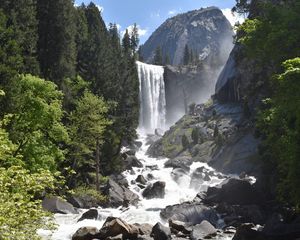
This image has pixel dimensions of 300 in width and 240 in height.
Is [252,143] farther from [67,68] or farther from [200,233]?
[200,233]

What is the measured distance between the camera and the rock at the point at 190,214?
3425cm

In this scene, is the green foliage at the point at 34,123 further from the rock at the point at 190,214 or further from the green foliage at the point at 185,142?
the green foliage at the point at 185,142

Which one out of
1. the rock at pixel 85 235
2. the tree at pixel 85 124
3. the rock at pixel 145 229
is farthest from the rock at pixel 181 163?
the rock at pixel 85 235

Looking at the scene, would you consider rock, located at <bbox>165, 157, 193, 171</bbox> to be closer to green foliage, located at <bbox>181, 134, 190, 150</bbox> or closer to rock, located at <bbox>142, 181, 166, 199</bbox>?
green foliage, located at <bbox>181, 134, 190, 150</bbox>

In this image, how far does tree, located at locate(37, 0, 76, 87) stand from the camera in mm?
44844

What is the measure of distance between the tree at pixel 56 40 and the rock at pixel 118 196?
11.9 meters

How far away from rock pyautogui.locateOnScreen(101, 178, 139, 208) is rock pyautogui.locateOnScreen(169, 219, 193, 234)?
10.3 meters

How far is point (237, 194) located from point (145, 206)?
8.80 metres

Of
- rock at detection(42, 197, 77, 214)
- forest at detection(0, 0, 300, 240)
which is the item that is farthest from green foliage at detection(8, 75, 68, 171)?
rock at detection(42, 197, 77, 214)

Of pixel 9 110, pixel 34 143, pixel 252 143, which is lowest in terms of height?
pixel 252 143

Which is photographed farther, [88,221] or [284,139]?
[88,221]

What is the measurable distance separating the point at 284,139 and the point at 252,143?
35.4 meters

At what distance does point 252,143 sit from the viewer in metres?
60.7

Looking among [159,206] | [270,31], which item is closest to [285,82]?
[270,31]
